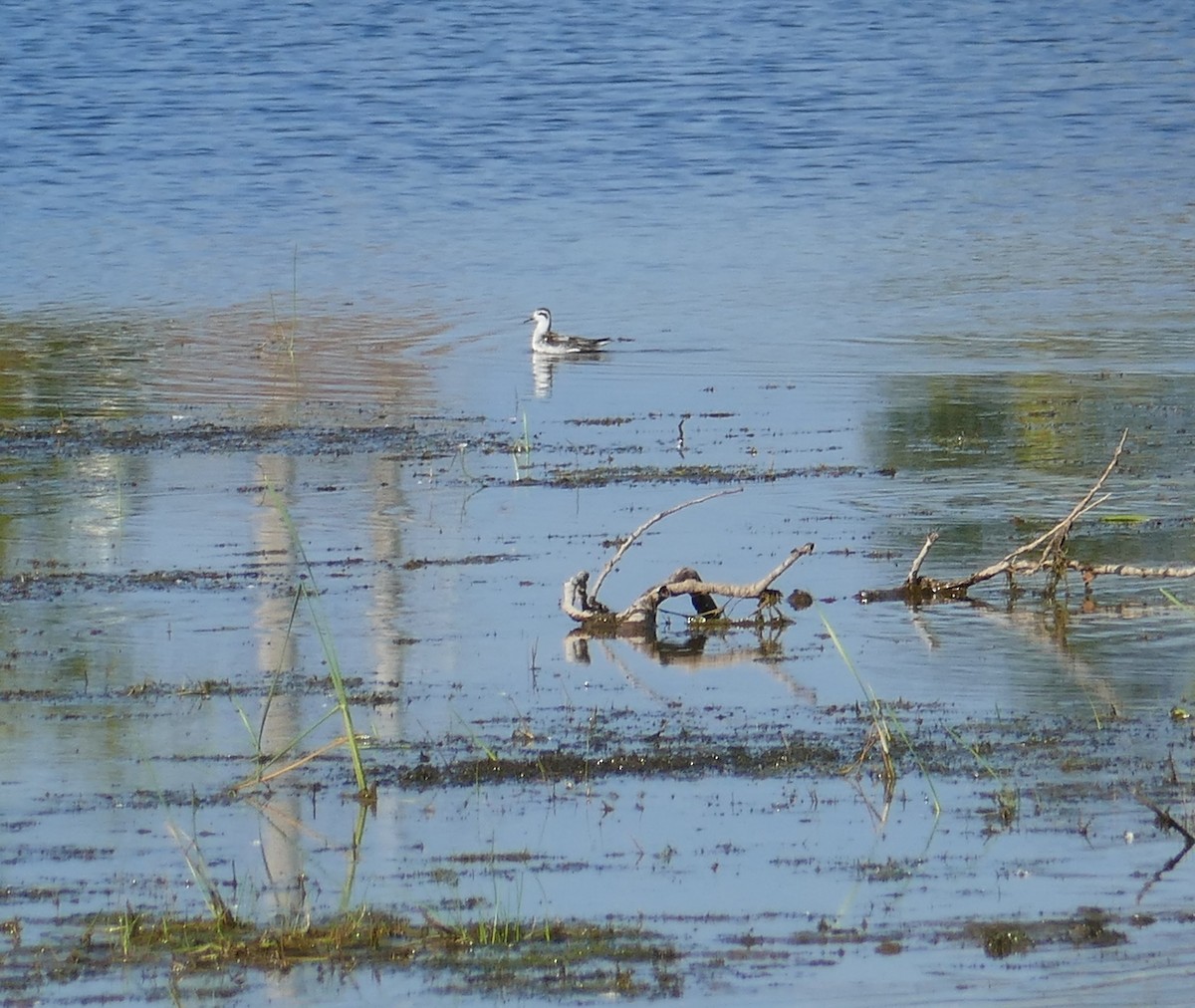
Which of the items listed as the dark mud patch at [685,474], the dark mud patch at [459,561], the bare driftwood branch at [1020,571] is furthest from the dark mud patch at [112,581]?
the bare driftwood branch at [1020,571]

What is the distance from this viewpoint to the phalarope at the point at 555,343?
767 inches

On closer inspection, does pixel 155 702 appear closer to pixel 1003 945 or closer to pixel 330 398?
pixel 1003 945

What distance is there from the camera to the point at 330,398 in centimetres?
1750

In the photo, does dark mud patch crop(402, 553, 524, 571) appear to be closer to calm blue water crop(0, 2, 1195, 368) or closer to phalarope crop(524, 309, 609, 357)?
phalarope crop(524, 309, 609, 357)

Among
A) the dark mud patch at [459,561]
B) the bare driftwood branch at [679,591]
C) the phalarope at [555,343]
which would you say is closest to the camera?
the bare driftwood branch at [679,591]

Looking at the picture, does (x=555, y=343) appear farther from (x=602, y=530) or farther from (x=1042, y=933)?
(x=1042, y=933)

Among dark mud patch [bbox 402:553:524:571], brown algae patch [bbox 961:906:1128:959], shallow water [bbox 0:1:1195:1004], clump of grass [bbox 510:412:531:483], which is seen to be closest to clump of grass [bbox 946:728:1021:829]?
shallow water [bbox 0:1:1195:1004]

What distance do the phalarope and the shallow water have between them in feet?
0.97

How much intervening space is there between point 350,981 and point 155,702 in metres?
3.09

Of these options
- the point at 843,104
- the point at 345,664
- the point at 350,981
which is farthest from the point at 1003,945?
the point at 843,104

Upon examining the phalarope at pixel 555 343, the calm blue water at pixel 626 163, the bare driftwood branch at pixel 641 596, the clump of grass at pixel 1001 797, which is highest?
the calm blue water at pixel 626 163

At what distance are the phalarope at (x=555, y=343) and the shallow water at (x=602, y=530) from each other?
30cm

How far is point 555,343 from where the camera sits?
19.5 m

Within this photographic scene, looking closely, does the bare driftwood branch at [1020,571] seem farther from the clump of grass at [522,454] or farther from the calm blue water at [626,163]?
the calm blue water at [626,163]
